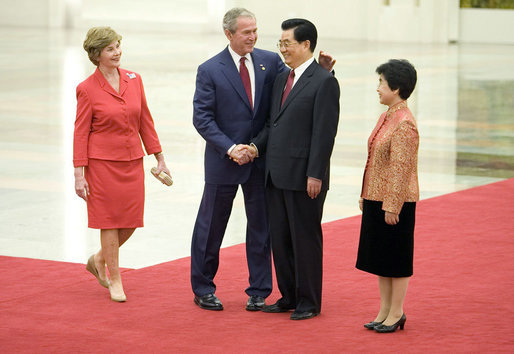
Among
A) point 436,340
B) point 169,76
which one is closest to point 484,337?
point 436,340

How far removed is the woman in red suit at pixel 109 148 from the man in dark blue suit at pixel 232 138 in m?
0.43

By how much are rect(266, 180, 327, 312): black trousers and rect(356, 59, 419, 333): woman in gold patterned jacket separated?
37 cm

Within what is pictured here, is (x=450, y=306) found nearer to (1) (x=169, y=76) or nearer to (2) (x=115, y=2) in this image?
(1) (x=169, y=76)

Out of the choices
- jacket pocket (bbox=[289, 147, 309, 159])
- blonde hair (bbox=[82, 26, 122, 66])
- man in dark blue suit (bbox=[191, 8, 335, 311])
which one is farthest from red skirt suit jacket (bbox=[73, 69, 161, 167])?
jacket pocket (bbox=[289, 147, 309, 159])

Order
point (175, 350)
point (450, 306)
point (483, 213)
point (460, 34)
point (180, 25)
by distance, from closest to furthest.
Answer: point (175, 350), point (450, 306), point (483, 213), point (460, 34), point (180, 25)

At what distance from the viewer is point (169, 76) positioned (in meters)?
21.4

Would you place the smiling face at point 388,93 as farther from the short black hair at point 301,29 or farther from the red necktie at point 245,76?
the red necktie at point 245,76

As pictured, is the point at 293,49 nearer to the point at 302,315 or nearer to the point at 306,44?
the point at 306,44

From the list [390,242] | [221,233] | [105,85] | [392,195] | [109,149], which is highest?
[105,85]

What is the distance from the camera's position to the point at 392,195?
556cm

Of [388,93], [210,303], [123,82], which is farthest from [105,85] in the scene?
[388,93]

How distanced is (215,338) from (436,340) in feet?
3.89

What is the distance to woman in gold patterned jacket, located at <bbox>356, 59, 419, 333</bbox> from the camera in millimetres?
5586

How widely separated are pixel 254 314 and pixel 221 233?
0.59 m
